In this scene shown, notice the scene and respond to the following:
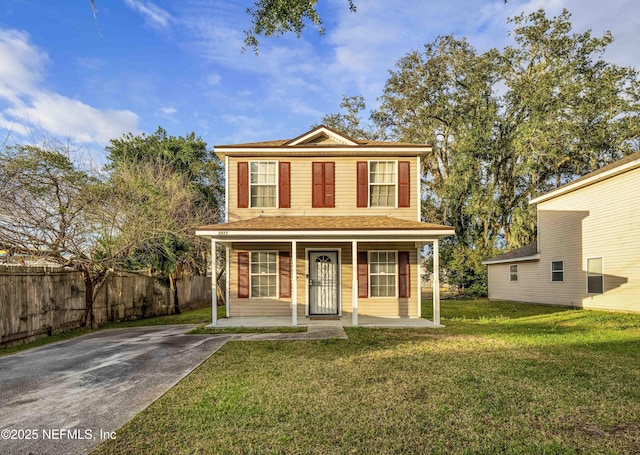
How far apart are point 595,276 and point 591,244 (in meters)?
1.20

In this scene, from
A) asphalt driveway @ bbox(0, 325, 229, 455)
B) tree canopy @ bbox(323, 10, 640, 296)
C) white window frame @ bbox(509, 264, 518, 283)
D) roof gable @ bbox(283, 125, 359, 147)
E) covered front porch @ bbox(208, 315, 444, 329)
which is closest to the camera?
asphalt driveway @ bbox(0, 325, 229, 455)

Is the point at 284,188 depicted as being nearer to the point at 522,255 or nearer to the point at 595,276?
the point at 595,276

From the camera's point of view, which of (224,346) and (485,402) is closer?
(485,402)

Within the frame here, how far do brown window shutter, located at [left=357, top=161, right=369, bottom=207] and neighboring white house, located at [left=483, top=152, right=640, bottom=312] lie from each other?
28.1ft

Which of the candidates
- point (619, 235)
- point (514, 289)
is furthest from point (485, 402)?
point (514, 289)

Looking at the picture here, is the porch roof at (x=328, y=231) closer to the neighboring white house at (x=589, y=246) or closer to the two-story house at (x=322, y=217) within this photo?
the two-story house at (x=322, y=217)

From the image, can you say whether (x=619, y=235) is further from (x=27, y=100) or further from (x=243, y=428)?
(x=27, y=100)

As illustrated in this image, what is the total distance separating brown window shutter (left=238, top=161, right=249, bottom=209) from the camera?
11.2m

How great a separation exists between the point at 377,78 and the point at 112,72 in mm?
16963

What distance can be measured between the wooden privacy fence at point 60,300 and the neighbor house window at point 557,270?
16.6 metres

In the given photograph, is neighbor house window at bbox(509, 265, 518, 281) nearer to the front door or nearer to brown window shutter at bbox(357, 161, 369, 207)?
brown window shutter at bbox(357, 161, 369, 207)

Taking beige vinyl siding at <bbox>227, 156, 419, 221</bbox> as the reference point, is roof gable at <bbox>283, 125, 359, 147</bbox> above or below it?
above

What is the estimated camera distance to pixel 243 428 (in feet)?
11.0

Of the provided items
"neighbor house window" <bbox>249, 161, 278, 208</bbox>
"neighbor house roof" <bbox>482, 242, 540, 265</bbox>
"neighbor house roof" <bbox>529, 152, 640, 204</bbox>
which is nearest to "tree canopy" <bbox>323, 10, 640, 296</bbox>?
"neighbor house roof" <bbox>482, 242, 540, 265</bbox>
